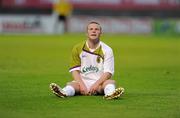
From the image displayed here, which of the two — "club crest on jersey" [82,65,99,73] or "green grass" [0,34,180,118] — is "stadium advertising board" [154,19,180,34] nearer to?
"green grass" [0,34,180,118]

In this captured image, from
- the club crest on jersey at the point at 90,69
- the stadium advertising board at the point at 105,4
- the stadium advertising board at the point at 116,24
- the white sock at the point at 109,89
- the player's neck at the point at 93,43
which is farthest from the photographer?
the stadium advertising board at the point at 105,4

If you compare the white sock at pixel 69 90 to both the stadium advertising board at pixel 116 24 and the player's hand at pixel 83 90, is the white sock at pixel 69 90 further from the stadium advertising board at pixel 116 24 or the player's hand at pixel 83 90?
the stadium advertising board at pixel 116 24

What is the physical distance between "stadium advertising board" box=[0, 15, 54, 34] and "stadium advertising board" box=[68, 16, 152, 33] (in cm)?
184

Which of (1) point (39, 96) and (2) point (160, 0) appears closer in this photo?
(1) point (39, 96)

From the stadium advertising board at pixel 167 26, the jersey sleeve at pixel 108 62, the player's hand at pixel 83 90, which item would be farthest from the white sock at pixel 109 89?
the stadium advertising board at pixel 167 26

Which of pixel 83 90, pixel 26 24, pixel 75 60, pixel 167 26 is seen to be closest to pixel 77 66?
pixel 75 60

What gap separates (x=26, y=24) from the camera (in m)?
43.9

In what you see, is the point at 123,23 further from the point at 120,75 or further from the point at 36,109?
the point at 36,109

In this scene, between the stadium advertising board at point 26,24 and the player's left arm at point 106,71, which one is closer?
the player's left arm at point 106,71

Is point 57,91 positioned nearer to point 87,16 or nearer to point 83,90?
point 83,90

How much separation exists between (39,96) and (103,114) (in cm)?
222

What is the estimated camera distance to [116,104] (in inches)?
412

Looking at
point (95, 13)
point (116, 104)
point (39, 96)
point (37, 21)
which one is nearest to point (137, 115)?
point (116, 104)

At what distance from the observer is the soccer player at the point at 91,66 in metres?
11.4
